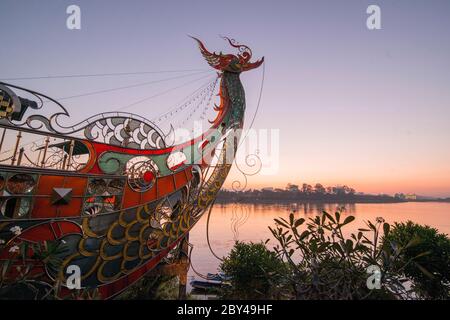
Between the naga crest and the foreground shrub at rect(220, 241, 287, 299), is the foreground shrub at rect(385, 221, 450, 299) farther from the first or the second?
the naga crest

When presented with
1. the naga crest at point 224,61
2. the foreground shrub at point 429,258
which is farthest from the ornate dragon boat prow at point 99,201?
the foreground shrub at point 429,258

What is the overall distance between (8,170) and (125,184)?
2279 millimetres

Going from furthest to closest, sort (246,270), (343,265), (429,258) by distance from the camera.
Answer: (246,270)
(429,258)
(343,265)

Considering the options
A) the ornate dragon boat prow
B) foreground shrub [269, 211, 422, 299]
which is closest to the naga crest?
the ornate dragon boat prow

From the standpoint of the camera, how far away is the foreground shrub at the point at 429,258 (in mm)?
7902

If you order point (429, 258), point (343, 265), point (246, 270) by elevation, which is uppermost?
point (343, 265)

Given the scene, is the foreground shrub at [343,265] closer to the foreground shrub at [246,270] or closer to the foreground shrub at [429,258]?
the foreground shrub at [429,258]

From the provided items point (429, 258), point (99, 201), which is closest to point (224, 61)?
point (99, 201)

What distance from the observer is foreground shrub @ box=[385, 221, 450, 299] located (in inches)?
311

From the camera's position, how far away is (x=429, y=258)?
25.5ft

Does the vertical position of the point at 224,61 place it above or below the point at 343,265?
above

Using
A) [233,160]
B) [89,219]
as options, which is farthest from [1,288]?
[233,160]

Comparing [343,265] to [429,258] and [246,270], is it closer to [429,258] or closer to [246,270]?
[429,258]
